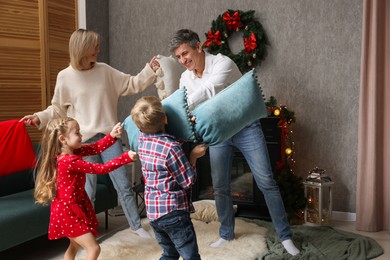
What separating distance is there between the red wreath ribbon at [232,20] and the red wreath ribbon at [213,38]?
0.11 m

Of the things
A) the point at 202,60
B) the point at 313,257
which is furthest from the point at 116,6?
the point at 313,257

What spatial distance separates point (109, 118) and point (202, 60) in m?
0.77

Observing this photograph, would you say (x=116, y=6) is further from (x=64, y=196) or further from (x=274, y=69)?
(x=64, y=196)

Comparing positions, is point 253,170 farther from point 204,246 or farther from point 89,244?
point 89,244

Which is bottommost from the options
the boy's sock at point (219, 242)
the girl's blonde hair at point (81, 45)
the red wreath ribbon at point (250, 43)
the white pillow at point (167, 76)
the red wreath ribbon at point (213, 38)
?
the boy's sock at point (219, 242)

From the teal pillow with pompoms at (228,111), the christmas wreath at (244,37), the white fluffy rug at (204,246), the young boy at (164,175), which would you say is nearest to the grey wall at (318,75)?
the christmas wreath at (244,37)

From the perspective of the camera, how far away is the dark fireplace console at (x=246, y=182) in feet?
13.1

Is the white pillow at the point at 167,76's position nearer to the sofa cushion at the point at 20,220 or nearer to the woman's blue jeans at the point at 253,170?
the woman's blue jeans at the point at 253,170

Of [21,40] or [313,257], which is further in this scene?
[21,40]

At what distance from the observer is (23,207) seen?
304cm

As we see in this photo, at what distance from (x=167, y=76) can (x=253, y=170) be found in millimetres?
1038

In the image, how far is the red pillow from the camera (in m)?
3.22

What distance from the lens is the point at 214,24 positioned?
441cm

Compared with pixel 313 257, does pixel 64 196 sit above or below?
above
